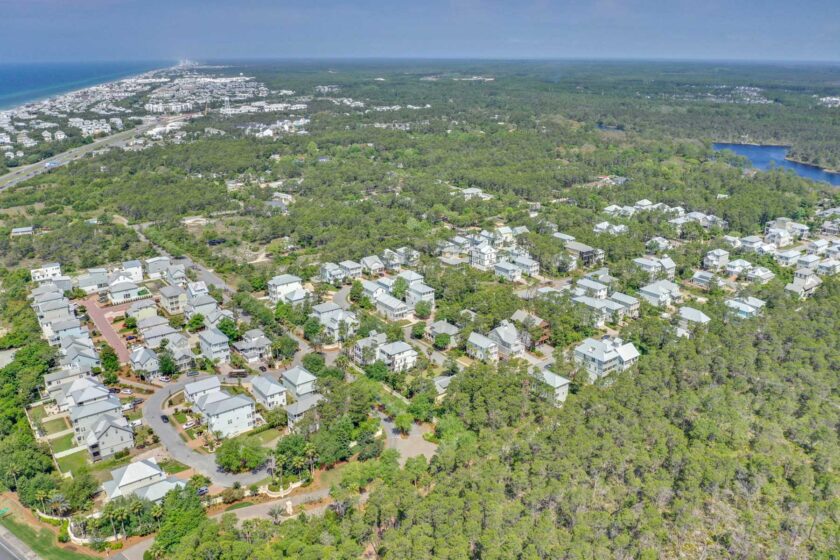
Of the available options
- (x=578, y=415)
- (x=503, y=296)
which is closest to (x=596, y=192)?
(x=503, y=296)

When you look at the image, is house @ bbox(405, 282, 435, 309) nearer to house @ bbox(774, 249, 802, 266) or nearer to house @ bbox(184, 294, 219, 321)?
house @ bbox(184, 294, 219, 321)

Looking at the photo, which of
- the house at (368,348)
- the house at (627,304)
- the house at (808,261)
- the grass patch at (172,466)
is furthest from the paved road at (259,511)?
the house at (808,261)

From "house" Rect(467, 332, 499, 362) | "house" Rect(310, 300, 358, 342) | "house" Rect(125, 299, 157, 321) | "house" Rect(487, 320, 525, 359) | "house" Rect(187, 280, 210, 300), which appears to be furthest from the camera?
"house" Rect(187, 280, 210, 300)

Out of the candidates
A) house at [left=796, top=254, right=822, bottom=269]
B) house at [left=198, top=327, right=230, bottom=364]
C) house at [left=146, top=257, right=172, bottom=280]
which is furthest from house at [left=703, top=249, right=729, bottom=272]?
house at [left=146, top=257, right=172, bottom=280]

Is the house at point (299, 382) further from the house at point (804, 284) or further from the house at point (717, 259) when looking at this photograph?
the house at point (717, 259)

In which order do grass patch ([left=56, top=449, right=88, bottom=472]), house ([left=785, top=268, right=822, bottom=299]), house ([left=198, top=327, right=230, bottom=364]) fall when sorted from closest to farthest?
grass patch ([left=56, top=449, right=88, bottom=472])
house ([left=198, top=327, right=230, bottom=364])
house ([left=785, top=268, right=822, bottom=299])

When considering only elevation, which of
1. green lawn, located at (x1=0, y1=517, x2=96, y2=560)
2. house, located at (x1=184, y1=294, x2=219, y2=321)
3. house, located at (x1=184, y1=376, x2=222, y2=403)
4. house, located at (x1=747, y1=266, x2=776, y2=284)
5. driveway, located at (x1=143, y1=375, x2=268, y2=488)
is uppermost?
house, located at (x1=747, y1=266, x2=776, y2=284)
